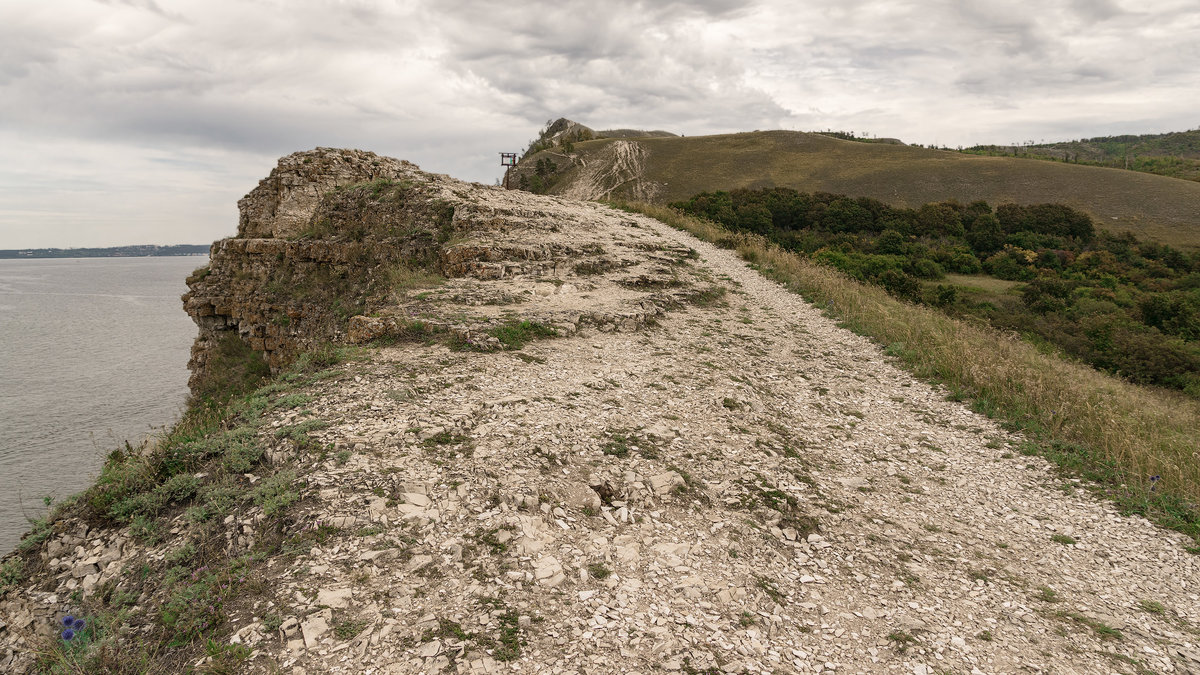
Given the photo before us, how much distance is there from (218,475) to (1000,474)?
9290 millimetres

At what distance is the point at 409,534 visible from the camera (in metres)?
4.71

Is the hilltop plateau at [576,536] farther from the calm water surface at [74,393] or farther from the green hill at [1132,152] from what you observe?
the green hill at [1132,152]

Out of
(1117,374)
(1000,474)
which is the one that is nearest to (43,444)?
(1000,474)

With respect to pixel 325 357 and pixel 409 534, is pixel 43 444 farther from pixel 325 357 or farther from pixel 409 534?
pixel 409 534

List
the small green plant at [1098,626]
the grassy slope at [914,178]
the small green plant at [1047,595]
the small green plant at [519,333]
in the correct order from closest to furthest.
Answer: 1. the small green plant at [1098,626]
2. the small green plant at [1047,595]
3. the small green plant at [519,333]
4. the grassy slope at [914,178]

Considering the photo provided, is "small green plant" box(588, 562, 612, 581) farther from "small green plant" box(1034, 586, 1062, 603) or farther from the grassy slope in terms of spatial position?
the grassy slope

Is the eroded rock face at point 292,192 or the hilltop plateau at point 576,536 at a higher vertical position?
the eroded rock face at point 292,192

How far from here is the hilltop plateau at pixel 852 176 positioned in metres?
42.9

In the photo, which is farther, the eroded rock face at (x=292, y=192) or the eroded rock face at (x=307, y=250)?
the eroded rock face at (x=292, y=192)

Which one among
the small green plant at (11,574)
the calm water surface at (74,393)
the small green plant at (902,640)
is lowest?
the calm water surface at (74,393)

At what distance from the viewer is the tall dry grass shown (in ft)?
22.7

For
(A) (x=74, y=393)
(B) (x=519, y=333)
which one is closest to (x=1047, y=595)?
(B) (x=519, y=333)

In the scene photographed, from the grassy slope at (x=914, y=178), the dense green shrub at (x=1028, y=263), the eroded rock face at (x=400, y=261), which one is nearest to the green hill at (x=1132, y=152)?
the grassy slope at (x=914, y=178)

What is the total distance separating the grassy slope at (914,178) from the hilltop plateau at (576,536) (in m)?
44.5
